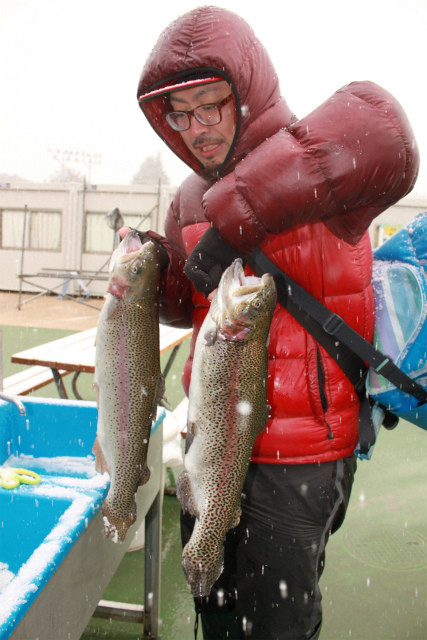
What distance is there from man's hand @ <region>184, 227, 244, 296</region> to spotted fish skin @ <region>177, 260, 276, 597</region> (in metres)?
0.09

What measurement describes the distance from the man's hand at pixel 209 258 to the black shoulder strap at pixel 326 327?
156 millimetres

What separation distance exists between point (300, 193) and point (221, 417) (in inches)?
30.6

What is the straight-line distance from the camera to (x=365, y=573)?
325 centimetres

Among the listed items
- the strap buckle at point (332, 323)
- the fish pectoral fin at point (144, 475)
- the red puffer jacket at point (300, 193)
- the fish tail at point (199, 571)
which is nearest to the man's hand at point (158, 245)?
the red puffer jacket at point (300, 193)

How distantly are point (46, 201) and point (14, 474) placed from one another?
53.5 feet

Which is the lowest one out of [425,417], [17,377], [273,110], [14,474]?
[17,377]

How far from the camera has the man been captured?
135 cm

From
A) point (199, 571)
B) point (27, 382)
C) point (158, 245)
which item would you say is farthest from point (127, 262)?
point (27, 382)

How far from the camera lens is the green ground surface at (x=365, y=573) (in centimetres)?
280

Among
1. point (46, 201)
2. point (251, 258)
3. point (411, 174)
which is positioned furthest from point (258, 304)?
point (46, 201)

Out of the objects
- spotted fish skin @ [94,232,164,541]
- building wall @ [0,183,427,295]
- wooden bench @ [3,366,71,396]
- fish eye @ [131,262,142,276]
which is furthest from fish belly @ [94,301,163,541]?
building wall @ [0,183,427,295]

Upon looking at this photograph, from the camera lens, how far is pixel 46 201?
55.4 feet

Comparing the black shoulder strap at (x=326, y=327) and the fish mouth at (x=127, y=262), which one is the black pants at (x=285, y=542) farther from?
the fish mouth at (x=127, y=262)

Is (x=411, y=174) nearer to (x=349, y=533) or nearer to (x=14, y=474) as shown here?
(x=14, y=474)
